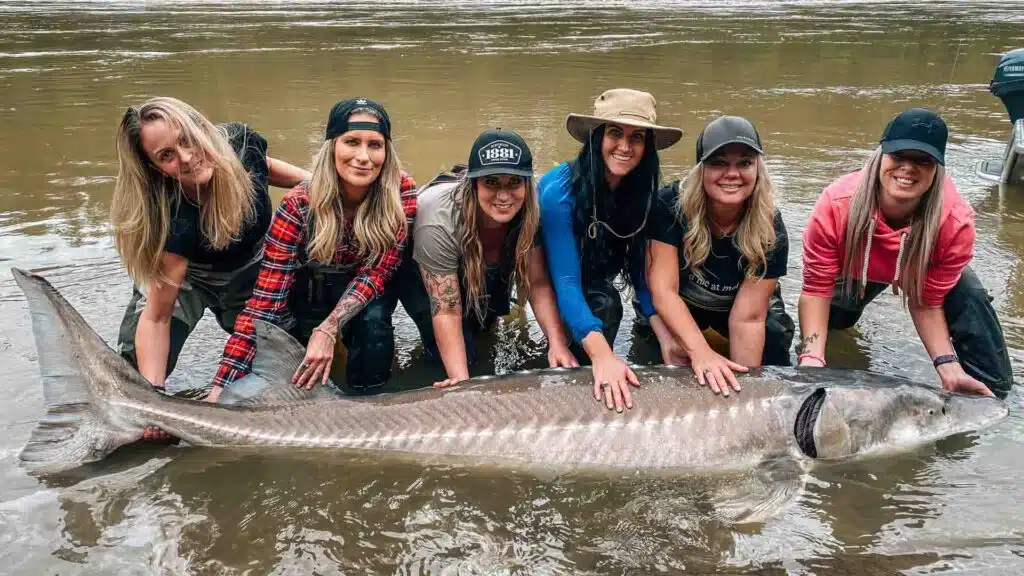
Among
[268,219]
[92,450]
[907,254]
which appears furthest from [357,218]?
[907,254]

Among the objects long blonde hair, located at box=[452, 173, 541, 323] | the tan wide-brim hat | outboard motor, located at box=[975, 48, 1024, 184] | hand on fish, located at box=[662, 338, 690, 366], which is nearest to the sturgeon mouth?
hand on fish, located at box=[662, 338, 690, 366]

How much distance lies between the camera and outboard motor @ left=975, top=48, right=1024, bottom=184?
680cm

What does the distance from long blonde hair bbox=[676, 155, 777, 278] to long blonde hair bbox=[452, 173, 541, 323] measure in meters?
0.74

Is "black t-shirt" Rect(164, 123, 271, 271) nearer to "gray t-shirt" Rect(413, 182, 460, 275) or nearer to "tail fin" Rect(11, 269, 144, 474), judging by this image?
"tail fin" Rect(11, 269, 144, 474)

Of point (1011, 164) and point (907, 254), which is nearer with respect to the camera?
point (907, 254)

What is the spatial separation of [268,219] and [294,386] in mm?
1010

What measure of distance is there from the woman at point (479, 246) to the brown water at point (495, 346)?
1.91ft

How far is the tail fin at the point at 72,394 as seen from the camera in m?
3.30

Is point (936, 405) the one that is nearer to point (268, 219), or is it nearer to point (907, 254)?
point (907, 254)

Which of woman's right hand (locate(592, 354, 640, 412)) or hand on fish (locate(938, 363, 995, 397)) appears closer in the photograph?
woman's right hand (locate(592, 354, 640, 412))

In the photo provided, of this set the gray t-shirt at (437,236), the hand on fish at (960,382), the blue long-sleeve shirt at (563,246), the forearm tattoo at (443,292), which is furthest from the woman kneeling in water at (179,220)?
the hand on fish at (960,382)

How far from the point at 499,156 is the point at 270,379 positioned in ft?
4.84

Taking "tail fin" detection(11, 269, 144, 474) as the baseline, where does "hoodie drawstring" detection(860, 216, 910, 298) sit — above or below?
above

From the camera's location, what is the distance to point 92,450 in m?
3.44
